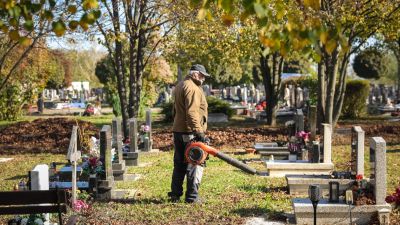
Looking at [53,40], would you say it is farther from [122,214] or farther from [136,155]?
[122,214]

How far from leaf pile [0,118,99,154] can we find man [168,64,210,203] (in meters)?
8.47

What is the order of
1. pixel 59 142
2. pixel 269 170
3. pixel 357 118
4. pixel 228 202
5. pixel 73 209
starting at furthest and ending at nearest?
pixel 357 118 → pixel 59 142 → pixel 269 170 → pixel 228 202 → pixel 73 209

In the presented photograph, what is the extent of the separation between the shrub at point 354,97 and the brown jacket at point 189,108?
68.5 feet

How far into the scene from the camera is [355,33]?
2038cm

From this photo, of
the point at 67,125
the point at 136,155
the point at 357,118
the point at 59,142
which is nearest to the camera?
the point at 136,155

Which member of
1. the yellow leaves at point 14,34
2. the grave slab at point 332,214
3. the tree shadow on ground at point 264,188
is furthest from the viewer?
the tree shadow on ground at point 264,188

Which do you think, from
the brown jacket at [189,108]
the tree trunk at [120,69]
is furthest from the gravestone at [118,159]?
the tree trunk at [120,69]

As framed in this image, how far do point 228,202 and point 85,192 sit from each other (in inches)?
91.1

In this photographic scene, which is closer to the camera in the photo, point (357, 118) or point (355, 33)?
point (355, 33)

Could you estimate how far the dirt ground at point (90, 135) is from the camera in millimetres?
18672

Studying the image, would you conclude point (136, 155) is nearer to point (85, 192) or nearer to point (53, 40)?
point (85, 192)

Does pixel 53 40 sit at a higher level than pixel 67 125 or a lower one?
higher

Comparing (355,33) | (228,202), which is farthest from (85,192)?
(355,33)

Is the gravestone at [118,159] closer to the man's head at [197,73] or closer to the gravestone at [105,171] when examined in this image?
the gravestone at [105,171]
